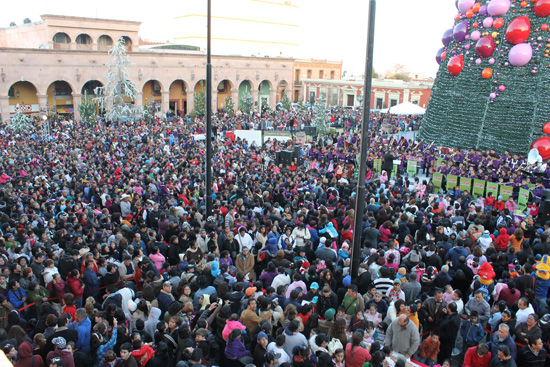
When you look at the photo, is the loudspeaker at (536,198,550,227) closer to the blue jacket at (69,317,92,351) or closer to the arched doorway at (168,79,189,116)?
the blue jacket at (69,317,92,351)

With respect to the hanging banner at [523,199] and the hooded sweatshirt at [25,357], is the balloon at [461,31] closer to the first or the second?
the hanging banner at [523,199]

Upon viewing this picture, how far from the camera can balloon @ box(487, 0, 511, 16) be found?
18078 millimetres

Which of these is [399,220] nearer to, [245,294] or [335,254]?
[335,254]

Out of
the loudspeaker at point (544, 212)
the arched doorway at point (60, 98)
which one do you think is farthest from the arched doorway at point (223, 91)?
the loudspeaker at point (544, 212)

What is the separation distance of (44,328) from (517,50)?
61.2 feet

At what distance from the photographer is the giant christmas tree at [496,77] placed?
58.9ft

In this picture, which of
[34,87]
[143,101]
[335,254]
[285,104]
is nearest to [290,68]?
[285,104]

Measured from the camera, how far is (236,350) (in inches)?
222

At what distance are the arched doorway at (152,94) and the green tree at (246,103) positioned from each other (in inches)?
314

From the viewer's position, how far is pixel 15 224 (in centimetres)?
980

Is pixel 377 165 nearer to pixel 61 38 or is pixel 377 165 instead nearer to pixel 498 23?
pixel 498 23

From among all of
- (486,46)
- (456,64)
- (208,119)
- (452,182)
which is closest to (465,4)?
(486,46)

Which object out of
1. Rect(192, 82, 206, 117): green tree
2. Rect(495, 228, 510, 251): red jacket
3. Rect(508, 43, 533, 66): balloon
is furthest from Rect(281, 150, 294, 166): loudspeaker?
Rect(192, 82, 206, 117): green tree

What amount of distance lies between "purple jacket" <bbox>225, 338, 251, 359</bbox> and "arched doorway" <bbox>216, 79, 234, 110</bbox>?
44021 mm
